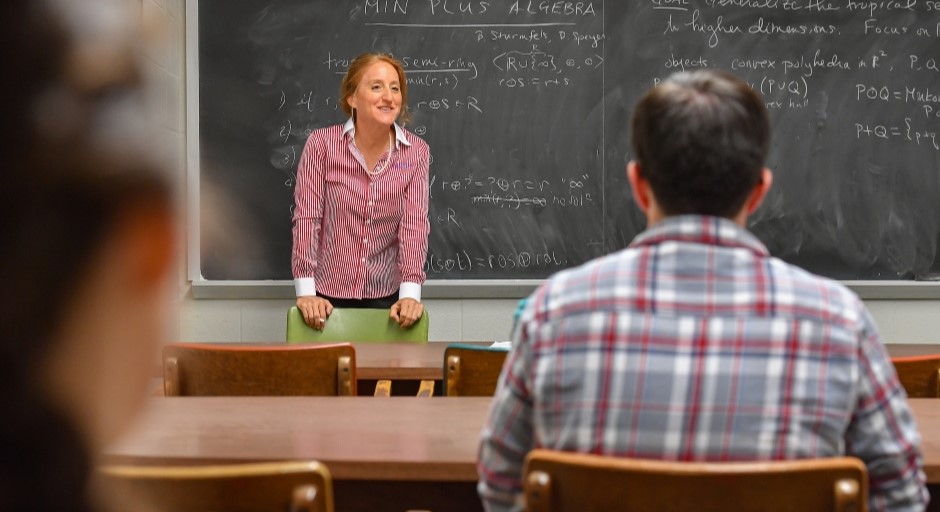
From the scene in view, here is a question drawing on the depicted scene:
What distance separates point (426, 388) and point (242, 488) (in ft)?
5.09

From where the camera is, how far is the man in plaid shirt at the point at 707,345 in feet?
4.60

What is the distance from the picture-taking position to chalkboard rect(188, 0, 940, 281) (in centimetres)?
457

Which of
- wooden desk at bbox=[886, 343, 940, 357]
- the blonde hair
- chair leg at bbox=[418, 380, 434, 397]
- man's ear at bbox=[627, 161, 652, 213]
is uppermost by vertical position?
the blonde hair

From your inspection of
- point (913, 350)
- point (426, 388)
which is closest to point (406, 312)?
point (426, 388)

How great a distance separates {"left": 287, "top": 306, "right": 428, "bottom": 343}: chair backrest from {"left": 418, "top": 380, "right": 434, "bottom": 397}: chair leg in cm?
71

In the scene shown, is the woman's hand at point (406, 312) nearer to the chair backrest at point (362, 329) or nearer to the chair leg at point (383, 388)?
the chair backrest at point (362, 329)

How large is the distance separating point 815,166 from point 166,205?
15.2ft

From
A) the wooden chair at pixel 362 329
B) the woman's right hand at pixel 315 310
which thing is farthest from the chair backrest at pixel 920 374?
the woman's right hand at pixel 315 310

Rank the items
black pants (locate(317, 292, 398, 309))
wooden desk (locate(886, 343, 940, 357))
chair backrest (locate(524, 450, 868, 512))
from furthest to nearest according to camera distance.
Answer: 1. black pants (locate(317, 292, 398, 309))
2. wooden desk (locate(886, 343, 940, 357))
3. chair backrest (locate(524, 450, 868, 512))

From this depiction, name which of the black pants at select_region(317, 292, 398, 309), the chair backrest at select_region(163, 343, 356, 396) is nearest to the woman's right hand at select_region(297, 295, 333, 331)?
the black pants at select_region(317, 292, 398, 309)

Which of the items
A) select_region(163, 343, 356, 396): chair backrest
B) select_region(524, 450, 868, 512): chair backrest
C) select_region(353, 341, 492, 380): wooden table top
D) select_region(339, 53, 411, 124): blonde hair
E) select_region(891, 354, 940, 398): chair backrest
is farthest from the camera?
select_region(339, 53, 411, 124): blonde hair

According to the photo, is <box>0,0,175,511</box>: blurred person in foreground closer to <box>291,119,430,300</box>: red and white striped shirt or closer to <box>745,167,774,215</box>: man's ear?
<box>745,167,774,215</box>: man's ear

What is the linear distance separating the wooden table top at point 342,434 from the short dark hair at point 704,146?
0.58 meters

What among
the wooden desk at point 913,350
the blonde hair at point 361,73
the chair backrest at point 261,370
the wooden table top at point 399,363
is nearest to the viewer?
the chair backrest at point 261,370
